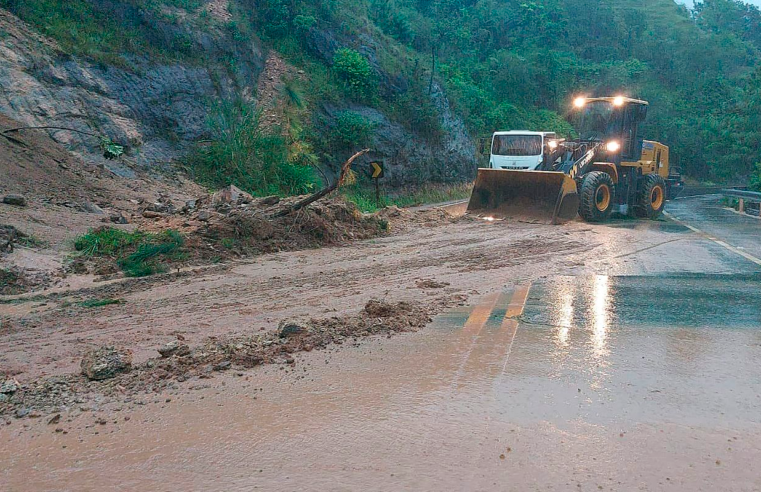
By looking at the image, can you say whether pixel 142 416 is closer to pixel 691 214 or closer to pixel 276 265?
pixel 276 265

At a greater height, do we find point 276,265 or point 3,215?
point 3,215

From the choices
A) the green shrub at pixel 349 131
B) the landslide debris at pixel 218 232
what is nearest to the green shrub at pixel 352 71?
the green shrub at pixel 349 131

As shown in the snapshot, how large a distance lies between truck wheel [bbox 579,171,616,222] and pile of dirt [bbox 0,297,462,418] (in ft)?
37.6

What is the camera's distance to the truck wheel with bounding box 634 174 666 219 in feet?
64.8

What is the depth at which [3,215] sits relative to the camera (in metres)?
10.6

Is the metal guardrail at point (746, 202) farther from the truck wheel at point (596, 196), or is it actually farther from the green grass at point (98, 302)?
the green grass at point (98, 302)

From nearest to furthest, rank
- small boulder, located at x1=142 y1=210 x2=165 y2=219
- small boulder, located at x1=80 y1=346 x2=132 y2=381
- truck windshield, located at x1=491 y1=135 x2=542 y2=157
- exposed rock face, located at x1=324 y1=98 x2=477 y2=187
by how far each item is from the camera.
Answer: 1. small boulder, located at x1=80 y1=346 x2=132 y2=381
2. small boulder, located at x1=142 y1=210 x2=165 y2=219
3. truck windshield, located at x1=491 y1=135 x2=542 y2=157
4. exposed rock face, located at x1=324 y1=98 x2=477 y2=187

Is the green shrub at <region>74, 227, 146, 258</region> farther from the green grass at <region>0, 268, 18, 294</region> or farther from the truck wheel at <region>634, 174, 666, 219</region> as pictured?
the truck wheel at <region>634, 174, 666, 219</region>

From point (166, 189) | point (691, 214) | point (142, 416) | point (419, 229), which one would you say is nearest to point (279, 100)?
point (166, 189)

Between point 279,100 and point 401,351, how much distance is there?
874 inches

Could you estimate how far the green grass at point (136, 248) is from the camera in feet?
30.9

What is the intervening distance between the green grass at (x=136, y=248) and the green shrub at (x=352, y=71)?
20.3m

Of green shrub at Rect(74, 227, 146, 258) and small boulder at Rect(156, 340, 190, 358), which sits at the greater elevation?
Result: green shrub at Rect(74, 227, 146, 258)

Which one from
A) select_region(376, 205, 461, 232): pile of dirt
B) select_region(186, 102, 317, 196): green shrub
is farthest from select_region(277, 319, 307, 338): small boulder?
select_region(186, 102, 317, 196): green shrub
